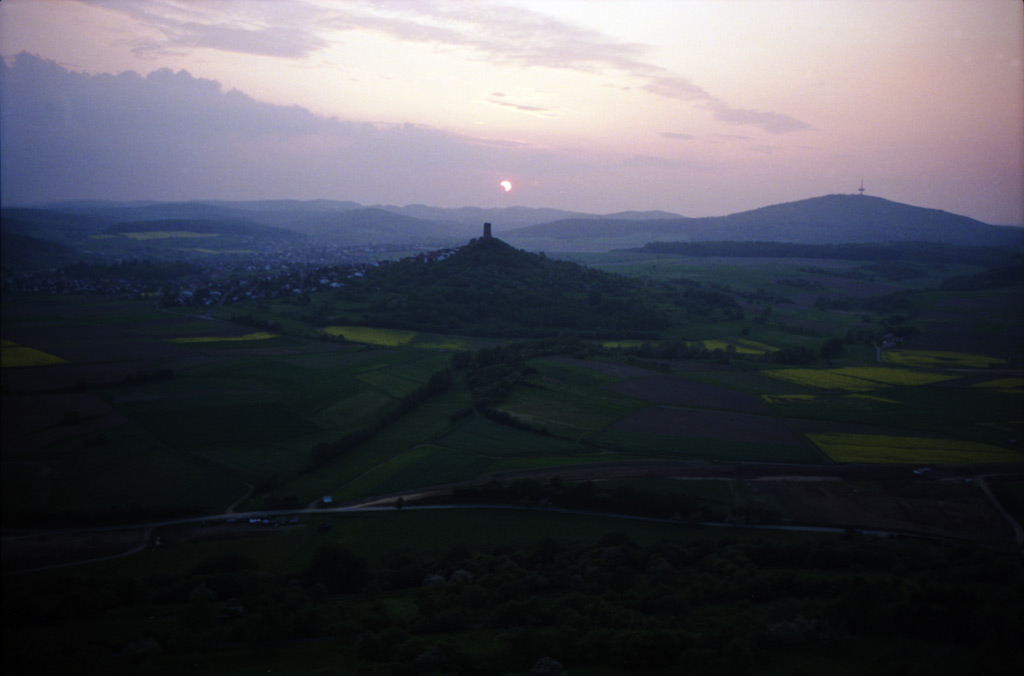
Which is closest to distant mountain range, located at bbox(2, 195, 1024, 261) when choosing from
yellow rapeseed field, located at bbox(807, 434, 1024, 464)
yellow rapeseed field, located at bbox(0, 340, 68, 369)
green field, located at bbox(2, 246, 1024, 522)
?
green field, located at bbox(2, 246, 1024, 522)

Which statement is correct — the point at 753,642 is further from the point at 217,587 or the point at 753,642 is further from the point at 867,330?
the point at 867,330

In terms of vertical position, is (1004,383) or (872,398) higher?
(1004,383)

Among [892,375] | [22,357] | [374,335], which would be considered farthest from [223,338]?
[892,375]

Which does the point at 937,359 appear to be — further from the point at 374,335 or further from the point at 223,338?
the point at 223,338

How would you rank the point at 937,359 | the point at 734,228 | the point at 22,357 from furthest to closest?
1. the point at 734,228
2. the point at 937,359
3. the point at 22,357

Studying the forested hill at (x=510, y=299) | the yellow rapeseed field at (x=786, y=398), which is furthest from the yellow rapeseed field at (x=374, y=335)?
the yellow rapeseed field at (x=786, y=398)

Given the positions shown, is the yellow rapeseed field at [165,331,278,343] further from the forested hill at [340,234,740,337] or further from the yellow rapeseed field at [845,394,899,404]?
the yellow rapeseed field at [845,394,899,404]

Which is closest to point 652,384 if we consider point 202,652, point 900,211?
point 202,652

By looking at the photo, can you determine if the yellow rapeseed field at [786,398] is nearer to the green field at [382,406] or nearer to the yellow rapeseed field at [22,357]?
the green field at [382,406]
